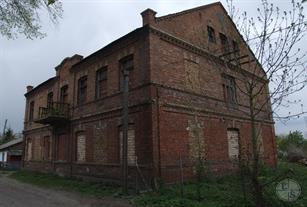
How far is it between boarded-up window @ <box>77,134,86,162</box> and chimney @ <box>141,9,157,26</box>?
26.0 ft

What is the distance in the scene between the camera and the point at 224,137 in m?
15.8

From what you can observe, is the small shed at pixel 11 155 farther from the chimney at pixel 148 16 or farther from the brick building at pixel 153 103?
the chimney at pixel 148 16

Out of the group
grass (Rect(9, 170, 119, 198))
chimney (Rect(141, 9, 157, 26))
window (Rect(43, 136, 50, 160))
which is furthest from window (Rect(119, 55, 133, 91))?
window (Rect(43, 136, 50, 160))

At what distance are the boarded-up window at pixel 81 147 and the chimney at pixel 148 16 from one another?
7.94 m

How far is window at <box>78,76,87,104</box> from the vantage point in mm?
17500

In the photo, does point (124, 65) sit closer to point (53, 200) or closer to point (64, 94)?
point (53, 200)

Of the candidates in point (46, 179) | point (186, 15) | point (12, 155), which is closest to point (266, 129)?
point (186, 15)

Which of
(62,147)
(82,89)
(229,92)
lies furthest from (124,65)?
(62,147)

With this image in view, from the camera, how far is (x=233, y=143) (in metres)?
16.6

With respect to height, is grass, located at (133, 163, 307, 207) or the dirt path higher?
grass, located at (133, 163, 307, 207)

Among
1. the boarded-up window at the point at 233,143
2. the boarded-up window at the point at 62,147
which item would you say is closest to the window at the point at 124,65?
the boarded-up window at the point at 62,147

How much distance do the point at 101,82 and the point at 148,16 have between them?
16.1 feet

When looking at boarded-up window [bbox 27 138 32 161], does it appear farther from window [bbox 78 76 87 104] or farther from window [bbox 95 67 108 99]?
window [bbox 95 67 108 99]

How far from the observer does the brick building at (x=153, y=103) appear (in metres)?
12.5
